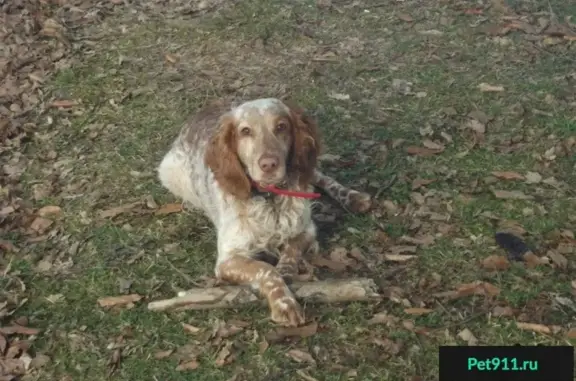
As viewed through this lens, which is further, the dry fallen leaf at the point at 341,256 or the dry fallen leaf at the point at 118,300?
the dry fallen leaf at the point at 341,256

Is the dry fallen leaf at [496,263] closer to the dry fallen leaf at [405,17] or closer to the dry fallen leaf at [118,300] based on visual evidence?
the dry fallen leaf at [118,300]

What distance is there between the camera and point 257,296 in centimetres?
478

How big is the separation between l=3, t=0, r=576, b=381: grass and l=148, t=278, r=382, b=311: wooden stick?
6 cm

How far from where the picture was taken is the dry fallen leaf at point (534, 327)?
4.39 m

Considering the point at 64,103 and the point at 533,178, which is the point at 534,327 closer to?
the point at 533,178

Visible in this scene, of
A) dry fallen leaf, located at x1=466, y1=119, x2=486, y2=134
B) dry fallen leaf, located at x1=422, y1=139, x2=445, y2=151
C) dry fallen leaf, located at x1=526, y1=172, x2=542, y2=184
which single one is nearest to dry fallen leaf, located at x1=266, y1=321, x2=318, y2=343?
dry fallen leaf, located at x1=526, y1=172, x2=542, y2=184

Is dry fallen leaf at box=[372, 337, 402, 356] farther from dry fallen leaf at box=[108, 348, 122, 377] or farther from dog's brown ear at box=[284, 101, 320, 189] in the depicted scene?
dry fallen leaf at box=[108, 348, 122, 377]

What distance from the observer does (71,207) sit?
239 inches

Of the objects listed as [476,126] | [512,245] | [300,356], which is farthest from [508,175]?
[300,356]

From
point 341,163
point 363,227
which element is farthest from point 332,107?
point 363,227

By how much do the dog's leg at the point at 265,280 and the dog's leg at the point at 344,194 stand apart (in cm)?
96

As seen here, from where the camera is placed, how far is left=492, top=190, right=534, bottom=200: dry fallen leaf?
5703 mm

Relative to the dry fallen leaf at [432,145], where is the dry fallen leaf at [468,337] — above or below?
below

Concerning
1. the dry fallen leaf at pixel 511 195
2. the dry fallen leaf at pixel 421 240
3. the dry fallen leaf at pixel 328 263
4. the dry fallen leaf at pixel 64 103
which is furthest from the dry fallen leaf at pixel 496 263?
the dry fallen leaf at pixel 64 103
